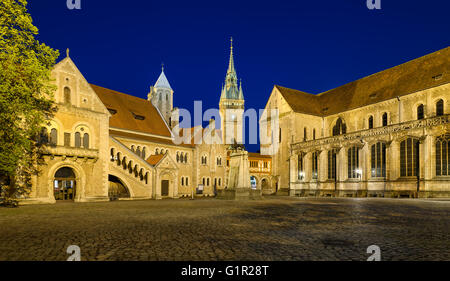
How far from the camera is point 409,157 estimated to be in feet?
113

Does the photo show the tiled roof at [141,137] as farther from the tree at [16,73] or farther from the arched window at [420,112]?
the arched window at [420,112]

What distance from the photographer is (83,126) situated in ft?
98.5

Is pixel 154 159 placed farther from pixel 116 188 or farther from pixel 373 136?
pixel 373 136

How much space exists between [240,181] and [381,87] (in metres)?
29.2

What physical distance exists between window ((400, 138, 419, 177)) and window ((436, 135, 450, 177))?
224cm

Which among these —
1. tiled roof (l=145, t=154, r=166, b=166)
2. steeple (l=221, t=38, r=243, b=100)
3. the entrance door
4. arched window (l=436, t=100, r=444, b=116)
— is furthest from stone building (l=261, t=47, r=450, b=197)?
steeple (l=221, t=38, r=243, b=100)

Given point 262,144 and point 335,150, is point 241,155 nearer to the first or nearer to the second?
point 335,150

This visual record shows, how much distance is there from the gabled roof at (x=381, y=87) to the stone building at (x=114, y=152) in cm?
1860

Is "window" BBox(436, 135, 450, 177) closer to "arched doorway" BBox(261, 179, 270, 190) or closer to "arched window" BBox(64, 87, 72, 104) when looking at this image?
"arched doorway" BBox(261, 179, 270, 190)

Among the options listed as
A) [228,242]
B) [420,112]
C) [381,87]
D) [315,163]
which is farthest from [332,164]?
[228,242]

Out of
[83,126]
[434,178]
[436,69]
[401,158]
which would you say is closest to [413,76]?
[436,69]
